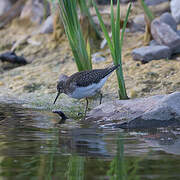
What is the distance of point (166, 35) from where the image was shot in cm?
928

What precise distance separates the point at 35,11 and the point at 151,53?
5208 mm

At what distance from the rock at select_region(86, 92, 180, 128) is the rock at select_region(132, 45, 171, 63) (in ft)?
7.72

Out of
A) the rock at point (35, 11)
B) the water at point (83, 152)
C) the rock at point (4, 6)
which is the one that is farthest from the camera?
the rock at point (4, 6)

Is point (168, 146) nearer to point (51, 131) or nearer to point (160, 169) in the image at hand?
point (160, 169)

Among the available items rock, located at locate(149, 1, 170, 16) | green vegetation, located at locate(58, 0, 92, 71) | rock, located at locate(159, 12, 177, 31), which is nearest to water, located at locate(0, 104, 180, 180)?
green vegetation, located at locate(58, 0, 92, 71)

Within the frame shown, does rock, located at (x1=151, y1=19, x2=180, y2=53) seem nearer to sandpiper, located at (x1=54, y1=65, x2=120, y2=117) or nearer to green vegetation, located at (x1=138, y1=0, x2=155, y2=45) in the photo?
green vegetation, located at (x1=138, y1=0, x2=155, y2=45)

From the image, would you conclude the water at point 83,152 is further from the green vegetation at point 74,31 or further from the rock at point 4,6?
the rock at point 4,6

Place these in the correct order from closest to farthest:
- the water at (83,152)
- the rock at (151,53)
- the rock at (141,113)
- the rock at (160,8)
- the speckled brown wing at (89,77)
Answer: the water at (83,152) < the rock at (141,113) < the speckled brown wing at (89,77) < the rock at (151,53) < the rock at (160,8)

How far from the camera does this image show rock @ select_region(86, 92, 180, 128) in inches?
245

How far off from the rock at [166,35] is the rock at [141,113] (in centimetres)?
264

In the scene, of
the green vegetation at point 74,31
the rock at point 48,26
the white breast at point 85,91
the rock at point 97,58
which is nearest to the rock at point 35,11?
the rock at point 48,26

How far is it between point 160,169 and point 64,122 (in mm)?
2884

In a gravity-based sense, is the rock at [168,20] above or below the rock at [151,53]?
above

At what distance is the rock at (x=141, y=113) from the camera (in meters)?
6.22
